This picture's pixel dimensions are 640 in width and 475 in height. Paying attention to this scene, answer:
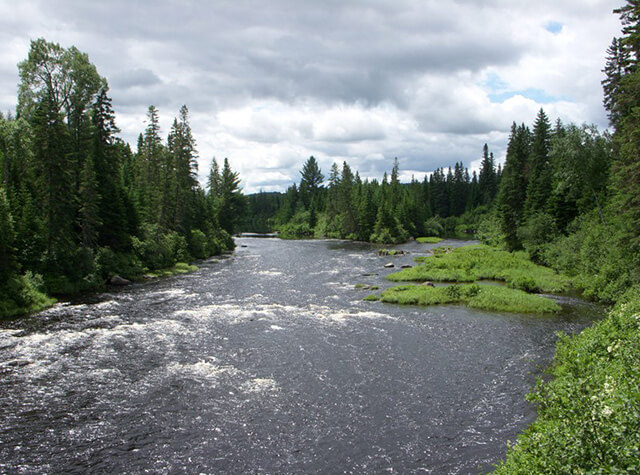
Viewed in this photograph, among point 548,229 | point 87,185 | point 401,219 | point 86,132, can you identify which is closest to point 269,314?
point 87,185

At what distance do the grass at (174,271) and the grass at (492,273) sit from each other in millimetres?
26059

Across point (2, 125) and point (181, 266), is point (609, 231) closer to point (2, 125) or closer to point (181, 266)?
point (181, 266)

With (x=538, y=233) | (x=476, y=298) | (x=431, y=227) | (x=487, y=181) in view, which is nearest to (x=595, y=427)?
(x=476, y=298)

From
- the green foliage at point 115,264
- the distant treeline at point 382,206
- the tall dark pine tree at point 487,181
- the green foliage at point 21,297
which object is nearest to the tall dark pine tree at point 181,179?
the green foliage at point 115,264

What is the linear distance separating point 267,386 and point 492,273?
115 feet

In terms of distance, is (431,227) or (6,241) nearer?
(6,241)

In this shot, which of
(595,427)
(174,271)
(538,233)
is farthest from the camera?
(538,233)

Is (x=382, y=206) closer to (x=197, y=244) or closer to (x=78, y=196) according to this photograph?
(x=197, y=244)

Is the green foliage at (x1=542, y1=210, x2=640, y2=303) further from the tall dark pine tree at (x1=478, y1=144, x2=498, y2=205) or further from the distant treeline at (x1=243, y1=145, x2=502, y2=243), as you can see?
the tall dark pine tree at (x1=478, y1=144, x2=498, y2=205)

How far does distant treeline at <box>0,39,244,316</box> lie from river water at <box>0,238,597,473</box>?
7.35 metres

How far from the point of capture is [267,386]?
19297 millimetres

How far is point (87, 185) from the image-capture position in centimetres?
4288

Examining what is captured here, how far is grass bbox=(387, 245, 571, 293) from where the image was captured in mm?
39719

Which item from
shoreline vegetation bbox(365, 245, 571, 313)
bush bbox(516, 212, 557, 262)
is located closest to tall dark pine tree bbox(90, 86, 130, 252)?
shoreline vegetation bbox(365, 245, 571, 313)
